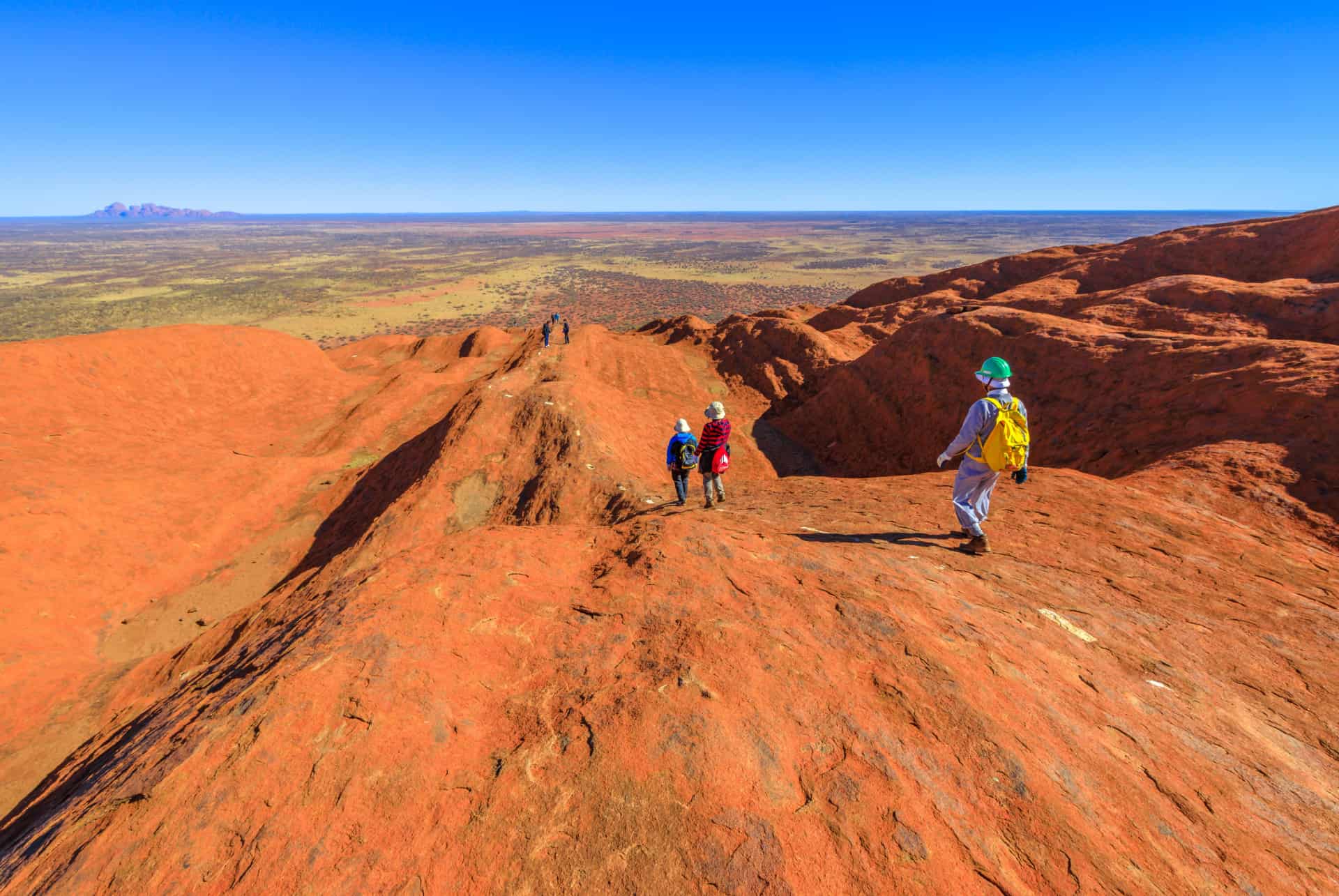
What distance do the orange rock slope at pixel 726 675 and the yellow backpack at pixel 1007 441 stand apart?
4.36 ft

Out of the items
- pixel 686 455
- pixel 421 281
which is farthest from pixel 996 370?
pixel 421 281

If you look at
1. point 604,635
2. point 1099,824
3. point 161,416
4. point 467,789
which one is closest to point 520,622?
point 604,635

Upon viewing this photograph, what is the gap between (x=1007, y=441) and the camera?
6.19 metres

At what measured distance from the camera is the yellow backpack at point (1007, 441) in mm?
6195

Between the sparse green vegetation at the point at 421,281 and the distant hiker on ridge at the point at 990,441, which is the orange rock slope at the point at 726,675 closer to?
the distant hiker on ridge at the point at 990,441

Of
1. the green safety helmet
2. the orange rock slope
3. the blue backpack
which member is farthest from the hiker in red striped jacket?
the green safety helmet

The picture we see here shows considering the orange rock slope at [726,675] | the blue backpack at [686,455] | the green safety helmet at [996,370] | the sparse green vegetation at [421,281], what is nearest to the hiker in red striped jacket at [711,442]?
the blue backpack at [686,455]

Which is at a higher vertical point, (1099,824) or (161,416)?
(1099,824)

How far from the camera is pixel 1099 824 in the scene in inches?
121

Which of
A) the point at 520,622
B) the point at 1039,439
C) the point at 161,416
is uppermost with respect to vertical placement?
the point at 520,622

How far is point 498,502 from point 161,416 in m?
20.8

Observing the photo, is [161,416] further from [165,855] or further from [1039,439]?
[1039,439]

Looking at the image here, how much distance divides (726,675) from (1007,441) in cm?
455

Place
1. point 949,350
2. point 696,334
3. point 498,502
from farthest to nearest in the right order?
point 696,334
point 949,350
point 498,502
